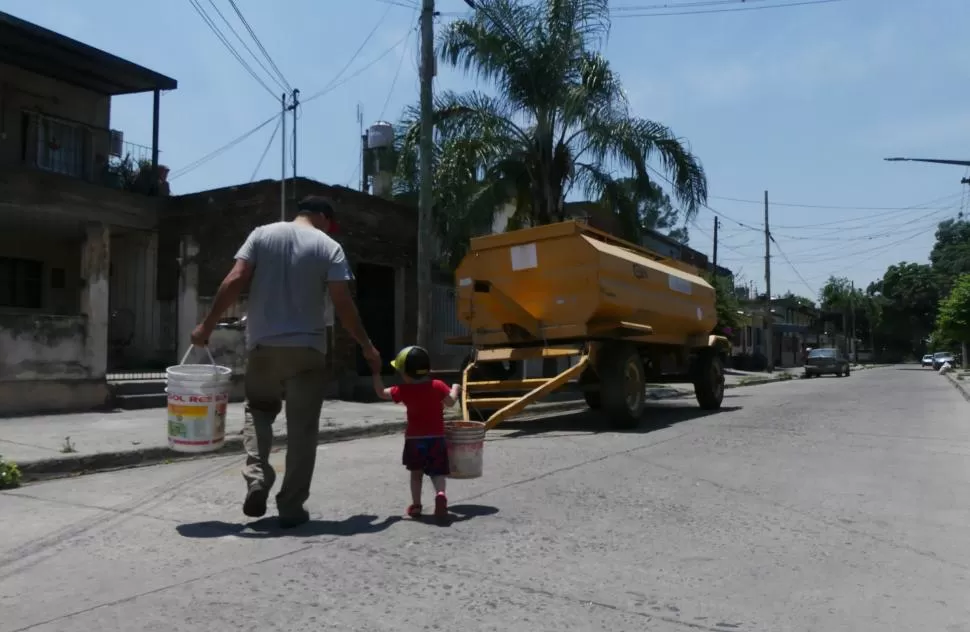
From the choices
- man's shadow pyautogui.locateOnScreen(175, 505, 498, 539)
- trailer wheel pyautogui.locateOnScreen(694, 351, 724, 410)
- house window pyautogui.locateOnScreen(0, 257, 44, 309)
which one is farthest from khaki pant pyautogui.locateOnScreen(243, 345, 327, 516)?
house window pyautogui.locateOnScreen(0, 257, 44, 309)

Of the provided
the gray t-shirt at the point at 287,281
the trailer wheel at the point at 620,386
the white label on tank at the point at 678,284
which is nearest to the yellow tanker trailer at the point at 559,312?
the trailer wheel at the point at 620,386

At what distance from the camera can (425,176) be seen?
1402 cm

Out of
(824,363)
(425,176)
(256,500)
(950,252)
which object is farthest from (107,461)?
(950,252)

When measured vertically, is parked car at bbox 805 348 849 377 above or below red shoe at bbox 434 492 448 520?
above

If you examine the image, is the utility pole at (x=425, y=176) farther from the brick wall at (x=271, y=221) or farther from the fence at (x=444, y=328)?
the fence at (x=444, y=328)

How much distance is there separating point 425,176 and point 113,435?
22.1 feet

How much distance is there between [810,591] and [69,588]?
145 inches

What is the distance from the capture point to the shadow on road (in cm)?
1162

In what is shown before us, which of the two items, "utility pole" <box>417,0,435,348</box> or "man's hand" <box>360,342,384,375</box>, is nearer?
"man's hand" <box>360,342,384,375</box>

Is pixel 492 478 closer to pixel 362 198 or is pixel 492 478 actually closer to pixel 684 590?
pixel 684 590

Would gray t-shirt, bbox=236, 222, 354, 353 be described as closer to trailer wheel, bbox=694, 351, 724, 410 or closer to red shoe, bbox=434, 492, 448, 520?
red shoe, bbox=434, 492, 448, 520

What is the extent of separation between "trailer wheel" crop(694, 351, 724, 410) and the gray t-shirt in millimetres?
11201

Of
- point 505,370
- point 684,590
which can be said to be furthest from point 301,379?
point 505,370

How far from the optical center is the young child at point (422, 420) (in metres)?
5.54
